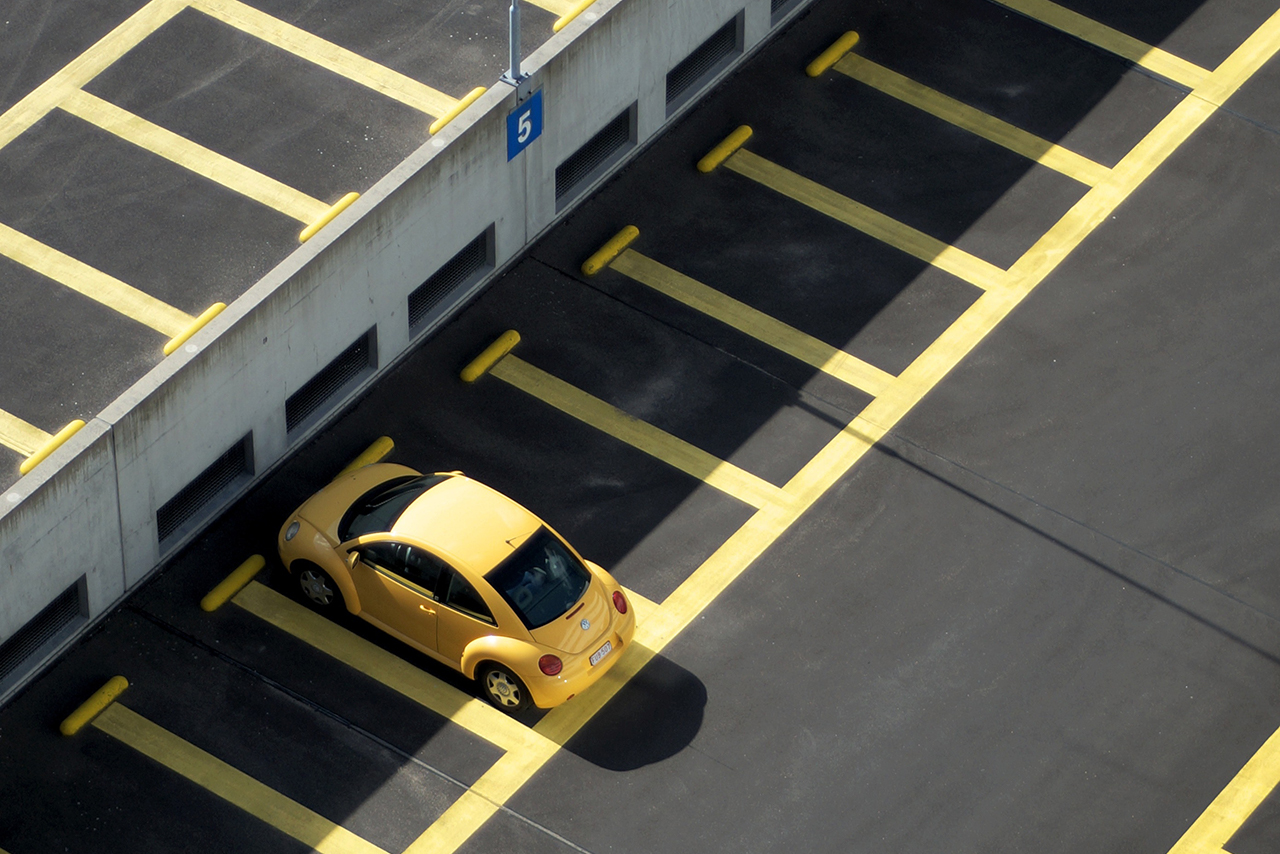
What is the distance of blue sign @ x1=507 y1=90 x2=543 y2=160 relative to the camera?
26.7 m

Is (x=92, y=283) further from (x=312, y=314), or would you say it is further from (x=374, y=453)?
(x=374, y=453)

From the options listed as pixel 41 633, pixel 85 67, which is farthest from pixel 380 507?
pixel 85 67

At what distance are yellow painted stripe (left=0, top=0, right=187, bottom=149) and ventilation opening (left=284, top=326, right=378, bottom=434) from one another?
4.22m

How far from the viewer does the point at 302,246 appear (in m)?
25.0

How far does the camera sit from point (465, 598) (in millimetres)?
23562

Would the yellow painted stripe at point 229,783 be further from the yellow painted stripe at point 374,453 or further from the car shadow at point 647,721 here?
the yellow painted stripe at point 374,453

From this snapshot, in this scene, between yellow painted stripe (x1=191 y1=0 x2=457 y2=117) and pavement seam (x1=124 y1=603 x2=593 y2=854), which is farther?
yellow painted stripe (x1=191 y1=0 x2=457 y2=117)

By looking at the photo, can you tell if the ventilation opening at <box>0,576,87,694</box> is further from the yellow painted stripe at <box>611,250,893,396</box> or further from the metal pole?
the yellow painted stripe at <box>611,250,893,396</box>

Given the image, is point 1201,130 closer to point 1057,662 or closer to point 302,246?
point 1057,662

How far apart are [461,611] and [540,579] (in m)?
0.85

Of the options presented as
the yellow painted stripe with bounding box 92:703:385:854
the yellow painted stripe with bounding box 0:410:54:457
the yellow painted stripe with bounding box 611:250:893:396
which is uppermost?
the yellow painted stripe with bounding box 0:410:54:457

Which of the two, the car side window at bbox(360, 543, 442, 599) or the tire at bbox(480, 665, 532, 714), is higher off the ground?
the car side window at bbox(360, 543, 442, 599)

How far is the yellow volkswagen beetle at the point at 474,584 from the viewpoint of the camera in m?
23.5

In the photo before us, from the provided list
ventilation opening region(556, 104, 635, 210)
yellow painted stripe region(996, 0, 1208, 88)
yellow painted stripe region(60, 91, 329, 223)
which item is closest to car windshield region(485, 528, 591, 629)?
yellow painted stripe region(60, 91, 329, 223)
